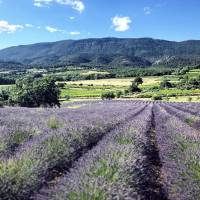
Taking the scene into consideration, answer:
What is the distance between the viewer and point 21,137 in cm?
1168

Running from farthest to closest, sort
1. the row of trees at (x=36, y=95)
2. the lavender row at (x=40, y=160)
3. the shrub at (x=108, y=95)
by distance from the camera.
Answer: the shrub at (x=108, y=95)
the row of trees at (x=36, y=95)
the lavender row at (x=40, y=160)

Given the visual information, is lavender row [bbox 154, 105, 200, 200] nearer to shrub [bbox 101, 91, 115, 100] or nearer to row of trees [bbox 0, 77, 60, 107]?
row of trees [bbox 0, 77, 60, 107]

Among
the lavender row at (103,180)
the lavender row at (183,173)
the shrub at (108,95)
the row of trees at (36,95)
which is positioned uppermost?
the lavender row at (103,180)

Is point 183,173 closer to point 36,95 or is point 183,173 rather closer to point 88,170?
point 88,170

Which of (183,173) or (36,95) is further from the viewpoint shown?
A: (36,95)

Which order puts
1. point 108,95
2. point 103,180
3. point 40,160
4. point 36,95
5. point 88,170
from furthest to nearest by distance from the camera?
1. point 108,95
2. point 36,95
3. point 40,160
4. point 88,170
5. point 103,180

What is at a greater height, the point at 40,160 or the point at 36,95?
the point at 40,160

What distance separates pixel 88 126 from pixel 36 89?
44892mm

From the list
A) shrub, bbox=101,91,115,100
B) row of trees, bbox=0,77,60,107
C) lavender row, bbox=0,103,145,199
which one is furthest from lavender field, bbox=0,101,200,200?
shrub, bbox=101,91,115,100

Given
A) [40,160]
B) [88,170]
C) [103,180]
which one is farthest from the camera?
[40,160]

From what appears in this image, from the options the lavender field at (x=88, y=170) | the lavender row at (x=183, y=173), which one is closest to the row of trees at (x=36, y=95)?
the lavender field at (x=88, y=170)

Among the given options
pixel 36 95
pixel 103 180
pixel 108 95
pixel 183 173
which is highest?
pixel 103 180

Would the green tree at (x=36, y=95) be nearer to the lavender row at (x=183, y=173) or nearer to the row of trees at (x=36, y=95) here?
the row of trees at (x=36, y=95)

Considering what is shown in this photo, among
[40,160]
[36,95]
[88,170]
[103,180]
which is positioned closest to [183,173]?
[88,170]
